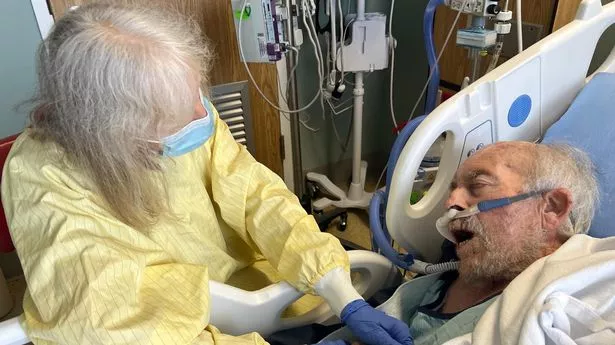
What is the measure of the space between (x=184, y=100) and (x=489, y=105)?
0.79 m

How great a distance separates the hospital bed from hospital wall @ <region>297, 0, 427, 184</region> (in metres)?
1.21

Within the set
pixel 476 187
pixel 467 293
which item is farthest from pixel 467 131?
pixel 467 293

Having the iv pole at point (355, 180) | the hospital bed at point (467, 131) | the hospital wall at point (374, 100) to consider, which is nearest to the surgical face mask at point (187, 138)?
the hospital bed at point (467, 131)

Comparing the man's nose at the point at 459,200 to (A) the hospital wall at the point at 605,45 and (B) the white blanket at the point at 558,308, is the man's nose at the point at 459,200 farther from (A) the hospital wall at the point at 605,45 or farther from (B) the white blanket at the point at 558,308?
(A) the hospital wall at the point at 605,45

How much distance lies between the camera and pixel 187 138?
3.45 ft

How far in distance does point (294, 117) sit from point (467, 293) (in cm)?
137

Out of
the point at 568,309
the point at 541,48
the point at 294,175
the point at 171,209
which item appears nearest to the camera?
the point at 568,309

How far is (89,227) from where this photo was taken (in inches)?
37.8

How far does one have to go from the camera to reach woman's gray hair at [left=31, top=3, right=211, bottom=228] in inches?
34.6

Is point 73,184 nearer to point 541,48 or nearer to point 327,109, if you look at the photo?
point 541,48

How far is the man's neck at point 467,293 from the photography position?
1172 millimetres

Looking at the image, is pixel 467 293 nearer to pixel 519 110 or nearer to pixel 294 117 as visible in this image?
pixel 519 110

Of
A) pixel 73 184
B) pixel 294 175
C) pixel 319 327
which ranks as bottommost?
pixel 294 175

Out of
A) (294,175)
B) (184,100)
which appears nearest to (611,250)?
(184,100)
